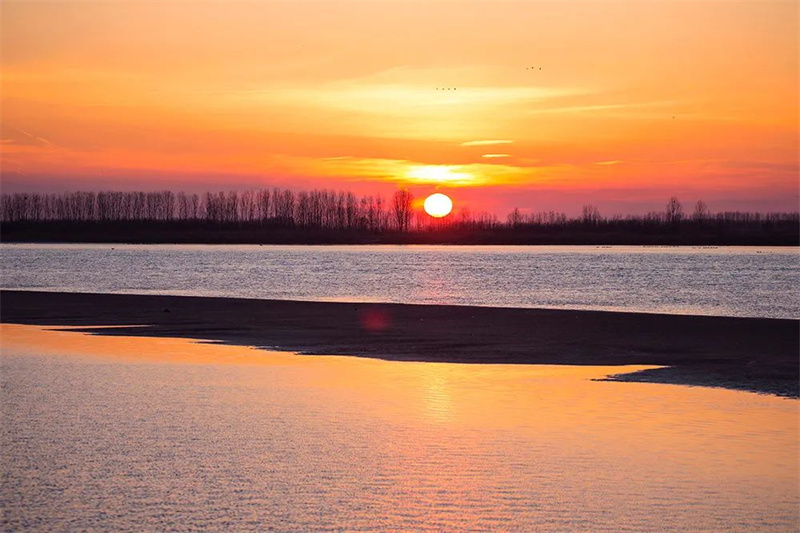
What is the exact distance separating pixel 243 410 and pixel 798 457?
920 cm

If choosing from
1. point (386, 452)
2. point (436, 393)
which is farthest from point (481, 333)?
point (386, 452)

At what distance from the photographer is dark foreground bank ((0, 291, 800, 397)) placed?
24828 millimetres

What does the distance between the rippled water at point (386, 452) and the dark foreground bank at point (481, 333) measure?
329 centimetres

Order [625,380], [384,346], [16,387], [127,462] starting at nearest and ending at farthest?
[127,462] → [16,387] → [625,380] → [384,346]

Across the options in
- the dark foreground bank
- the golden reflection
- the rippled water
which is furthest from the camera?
the dark foreground bank

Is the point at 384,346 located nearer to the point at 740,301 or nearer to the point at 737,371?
the point at 737,371

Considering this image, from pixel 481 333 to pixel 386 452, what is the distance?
719 inches

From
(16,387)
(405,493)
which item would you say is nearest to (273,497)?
(405,493)

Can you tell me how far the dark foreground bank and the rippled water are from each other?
3.29 m

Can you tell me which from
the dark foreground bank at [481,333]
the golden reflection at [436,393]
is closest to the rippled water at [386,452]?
the golden reflection at [436,393]

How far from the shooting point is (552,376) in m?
22.5

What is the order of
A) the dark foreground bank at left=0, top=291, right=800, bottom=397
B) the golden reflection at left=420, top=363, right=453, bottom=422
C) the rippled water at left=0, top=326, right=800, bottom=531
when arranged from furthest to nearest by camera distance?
the dark foreground bank at left=0, top=291, right=800, bottom=397
the golden reflection at left=420, top=363, right=453, bottom=422
the rippled water at left=0, top=326, right=800, bottom=531

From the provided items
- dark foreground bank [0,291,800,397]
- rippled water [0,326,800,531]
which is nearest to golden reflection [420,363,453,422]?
rippled water [0,326,800,531]

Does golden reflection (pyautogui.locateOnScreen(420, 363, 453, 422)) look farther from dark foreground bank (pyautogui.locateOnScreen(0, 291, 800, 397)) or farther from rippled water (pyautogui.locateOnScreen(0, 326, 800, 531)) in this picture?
dark foreground bank (pyautogui.locateOnScreen(0, 291, 800, 397))
